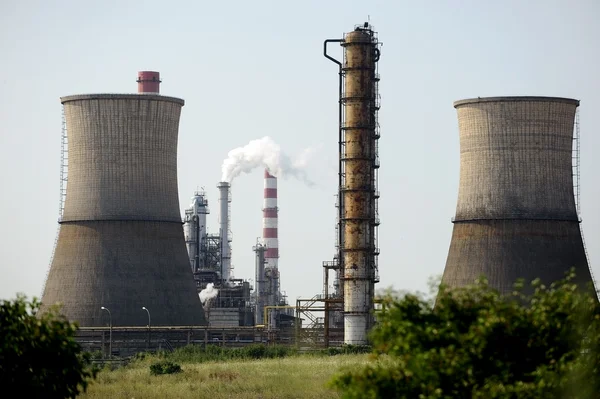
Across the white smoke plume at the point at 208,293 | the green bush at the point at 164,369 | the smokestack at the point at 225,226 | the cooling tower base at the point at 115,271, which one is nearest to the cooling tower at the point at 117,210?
the cooling tower base at the point at 115,271

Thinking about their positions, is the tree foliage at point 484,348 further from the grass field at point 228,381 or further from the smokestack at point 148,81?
the smokestack at point 148,81

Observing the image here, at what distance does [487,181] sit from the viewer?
43.5m

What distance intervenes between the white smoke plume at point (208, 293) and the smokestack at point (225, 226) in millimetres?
3644

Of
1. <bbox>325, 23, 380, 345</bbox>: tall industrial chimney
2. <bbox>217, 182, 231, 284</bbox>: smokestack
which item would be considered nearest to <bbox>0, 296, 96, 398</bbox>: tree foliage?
<bbox>325, 23, 380, 345</bbox>: tall industrial chimney

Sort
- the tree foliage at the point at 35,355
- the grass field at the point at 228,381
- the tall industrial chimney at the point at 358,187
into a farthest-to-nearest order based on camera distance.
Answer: the tall industrial chimney at the point at 358,187
the grass field at the point at 228,381
the tree foliage at the point at 35,355

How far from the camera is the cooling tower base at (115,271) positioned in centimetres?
4394

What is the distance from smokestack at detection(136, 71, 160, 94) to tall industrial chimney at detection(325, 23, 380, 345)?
16528mm

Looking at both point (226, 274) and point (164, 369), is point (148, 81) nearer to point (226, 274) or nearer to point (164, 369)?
point (226, 274)

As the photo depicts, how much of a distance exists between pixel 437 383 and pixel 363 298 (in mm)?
27304

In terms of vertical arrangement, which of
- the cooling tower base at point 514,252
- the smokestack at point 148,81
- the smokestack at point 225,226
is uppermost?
the smokestack at point 148,81

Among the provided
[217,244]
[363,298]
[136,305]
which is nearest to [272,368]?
[363,298]

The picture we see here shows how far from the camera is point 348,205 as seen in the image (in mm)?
42750

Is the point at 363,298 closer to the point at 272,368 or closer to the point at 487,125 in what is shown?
the point at 487,125

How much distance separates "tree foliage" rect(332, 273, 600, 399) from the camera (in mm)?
15305
